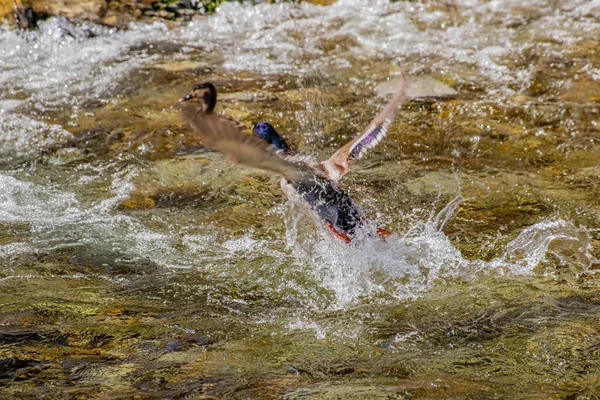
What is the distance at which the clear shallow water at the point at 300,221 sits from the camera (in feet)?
11.9

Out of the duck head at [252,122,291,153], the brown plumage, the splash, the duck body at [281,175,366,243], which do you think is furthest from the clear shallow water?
the brown plumage

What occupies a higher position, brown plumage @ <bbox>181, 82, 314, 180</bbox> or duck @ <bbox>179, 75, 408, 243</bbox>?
brown plumage @ <bbox>181, 82, 314, 180</bbox>

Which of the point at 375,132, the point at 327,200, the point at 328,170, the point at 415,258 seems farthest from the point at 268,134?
the point at 415,258

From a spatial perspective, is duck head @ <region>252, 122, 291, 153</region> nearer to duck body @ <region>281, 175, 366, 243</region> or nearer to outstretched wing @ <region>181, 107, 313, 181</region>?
duck body @ <region>281, 175, 366, 243</region>

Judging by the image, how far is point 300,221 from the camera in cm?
558

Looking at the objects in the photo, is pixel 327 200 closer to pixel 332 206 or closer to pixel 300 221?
pixel 332 206

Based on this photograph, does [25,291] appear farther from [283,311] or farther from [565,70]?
[565,70]

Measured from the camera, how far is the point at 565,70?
8328 mm

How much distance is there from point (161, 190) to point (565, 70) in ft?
16.8

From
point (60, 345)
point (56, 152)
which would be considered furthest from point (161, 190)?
point (60, 345)

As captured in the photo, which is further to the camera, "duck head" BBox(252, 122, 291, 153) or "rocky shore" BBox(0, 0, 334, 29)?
"rocky shore" BBox(0, 0, 334, 29)

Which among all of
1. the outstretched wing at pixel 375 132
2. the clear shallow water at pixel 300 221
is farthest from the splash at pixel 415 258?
the outstretched wing at pixel 375 132

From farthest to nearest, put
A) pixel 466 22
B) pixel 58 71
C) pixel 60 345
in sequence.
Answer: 1. pixel 466 22
2. pixel 58 71
3. pixel 60 345

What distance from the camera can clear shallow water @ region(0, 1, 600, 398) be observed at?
143 inches
